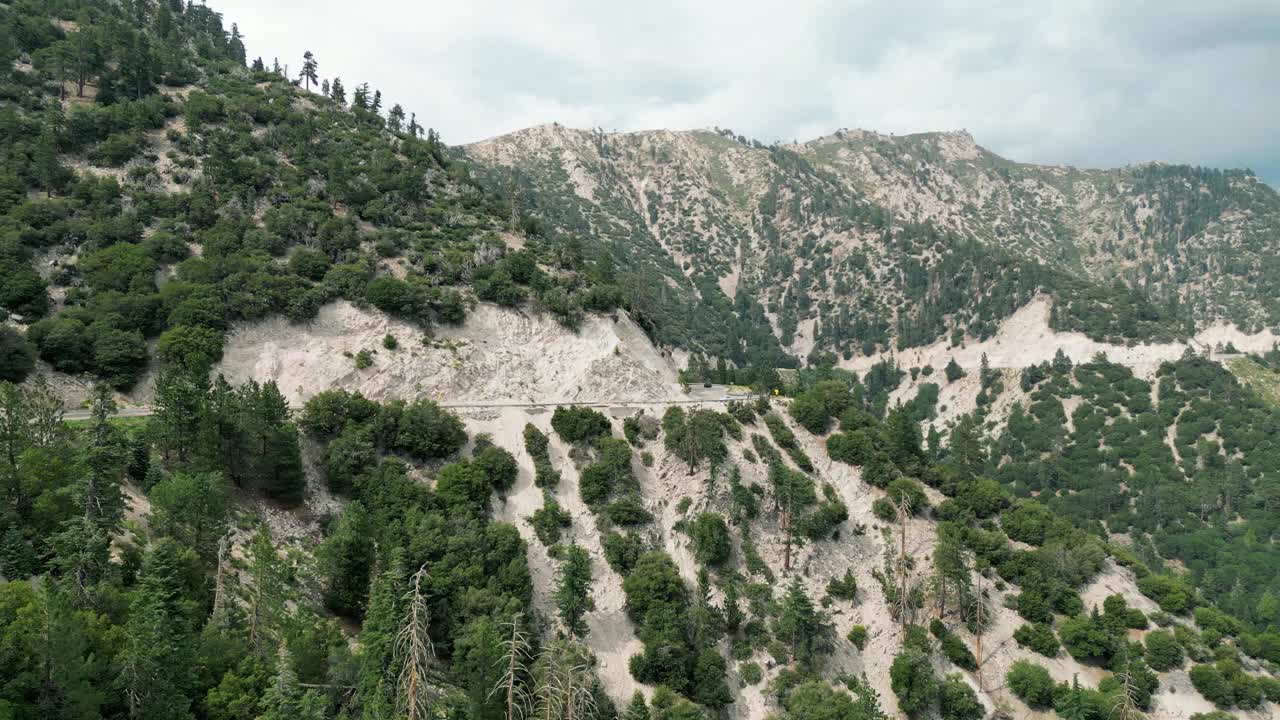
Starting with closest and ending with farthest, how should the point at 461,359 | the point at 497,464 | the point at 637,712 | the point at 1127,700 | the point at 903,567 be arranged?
the point at 1127,700 → the point at 637,712 → the point at 903,567 → the point at 497,464 → the point at 461,359

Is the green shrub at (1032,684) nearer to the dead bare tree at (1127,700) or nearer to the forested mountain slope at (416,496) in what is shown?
the forested mountain slope at (416,496)

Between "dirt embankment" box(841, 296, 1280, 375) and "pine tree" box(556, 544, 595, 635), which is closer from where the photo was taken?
"pine tree" box(556, 544, 595, 635)

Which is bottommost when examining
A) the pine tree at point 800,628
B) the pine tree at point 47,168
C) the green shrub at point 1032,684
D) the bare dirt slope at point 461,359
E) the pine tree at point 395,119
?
the green shrub at point 1032,684

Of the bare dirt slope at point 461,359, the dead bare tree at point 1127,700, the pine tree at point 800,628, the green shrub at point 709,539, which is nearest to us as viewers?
the dead bare tree at point 1127,700

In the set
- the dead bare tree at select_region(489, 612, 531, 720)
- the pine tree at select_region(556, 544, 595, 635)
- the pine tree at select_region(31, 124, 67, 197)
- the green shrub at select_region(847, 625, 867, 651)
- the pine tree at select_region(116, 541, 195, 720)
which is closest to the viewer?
the dead bare tree at select_region(489, 612, 531, 720)

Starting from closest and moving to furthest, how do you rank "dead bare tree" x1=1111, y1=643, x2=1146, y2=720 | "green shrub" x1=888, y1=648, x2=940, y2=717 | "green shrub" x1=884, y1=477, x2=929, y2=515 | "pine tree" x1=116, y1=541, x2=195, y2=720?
"pine tree" x1=116, y1=541, x2=195, y2=720
"dead bare tree" x1=1111, y1=643, x2=1146, y2=720
"green shrub" x1=888, y1=648, x2=940, y2=717
"green shrub" x1=884, y1=477, x2=929, y2=515

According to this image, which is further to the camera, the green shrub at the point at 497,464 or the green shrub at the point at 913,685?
the green shrub at the point at 497,464

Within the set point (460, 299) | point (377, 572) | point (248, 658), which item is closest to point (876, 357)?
point (460, 299)

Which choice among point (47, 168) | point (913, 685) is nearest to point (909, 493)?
point (913, 685)

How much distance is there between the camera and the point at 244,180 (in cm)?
8469

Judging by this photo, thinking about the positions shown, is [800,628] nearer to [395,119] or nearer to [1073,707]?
[1073,707]

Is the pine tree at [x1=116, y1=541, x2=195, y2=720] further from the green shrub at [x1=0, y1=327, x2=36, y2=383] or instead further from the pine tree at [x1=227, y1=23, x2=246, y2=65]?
the pine tree at [x1=227, y1=23, x2=246, y2=65]

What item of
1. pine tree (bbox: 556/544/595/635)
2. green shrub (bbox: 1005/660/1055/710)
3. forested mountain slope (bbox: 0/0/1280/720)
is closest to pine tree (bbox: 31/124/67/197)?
forested mountain slope (bbox: 0/0/1280/720)

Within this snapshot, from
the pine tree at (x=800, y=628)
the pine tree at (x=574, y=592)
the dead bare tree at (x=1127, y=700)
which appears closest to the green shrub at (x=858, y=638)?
the pine tree at (x=800, y=628)
